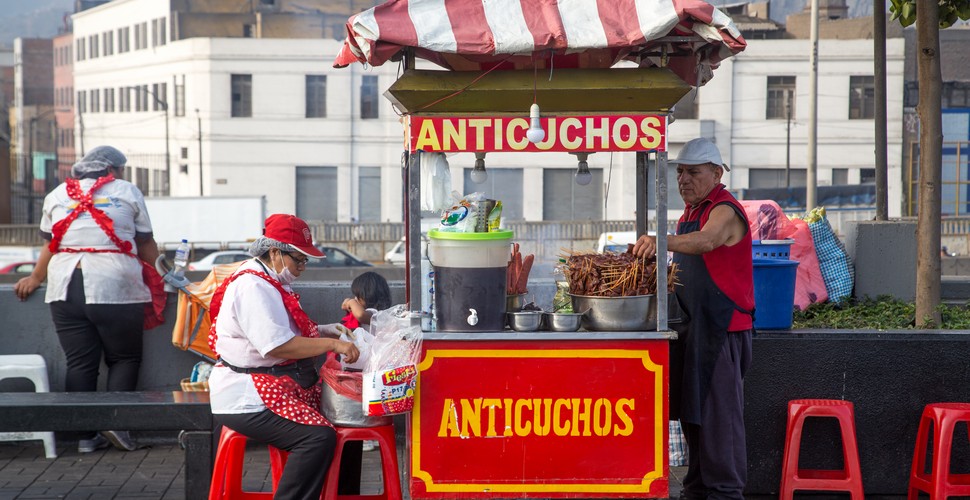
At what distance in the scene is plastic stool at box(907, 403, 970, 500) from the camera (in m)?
4.97

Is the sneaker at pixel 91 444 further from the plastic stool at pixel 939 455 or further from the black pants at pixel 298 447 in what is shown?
the plastic stool at pixel 939 455

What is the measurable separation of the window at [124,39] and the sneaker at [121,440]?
59808mm

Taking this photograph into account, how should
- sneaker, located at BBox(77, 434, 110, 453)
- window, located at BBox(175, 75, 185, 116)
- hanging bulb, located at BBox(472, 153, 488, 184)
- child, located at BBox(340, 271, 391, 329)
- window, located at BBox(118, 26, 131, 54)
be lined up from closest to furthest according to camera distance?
hanging bulb, located at BBox(472, 153, 488, 184) < child, located at BBox(340, 271, 391, 329) < sneaker, located at BBox(77, 434, 110, 453) < window, located at BBox(175, 75, 185, 116) < window, located at BBox(118, 26, 131, 54)

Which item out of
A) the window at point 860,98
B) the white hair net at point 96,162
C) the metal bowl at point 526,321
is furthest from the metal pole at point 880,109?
the window at point 860,98

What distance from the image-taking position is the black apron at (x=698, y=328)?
187 inches

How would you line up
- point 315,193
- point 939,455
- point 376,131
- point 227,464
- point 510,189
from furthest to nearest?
point 315,193 → point 376,131 → point 510,189 → point 939,455 → point 227,464

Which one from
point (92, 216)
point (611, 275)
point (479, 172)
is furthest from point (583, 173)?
point (92, 216)

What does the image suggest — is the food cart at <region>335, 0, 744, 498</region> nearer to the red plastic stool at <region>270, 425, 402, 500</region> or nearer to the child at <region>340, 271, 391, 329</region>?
the red plastic stool at <region>270, 425, 402, 500</region>

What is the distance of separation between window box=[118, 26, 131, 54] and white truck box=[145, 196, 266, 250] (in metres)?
27.7

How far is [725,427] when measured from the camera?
4.79 m

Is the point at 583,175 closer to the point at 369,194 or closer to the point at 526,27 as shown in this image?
the point at 526,27

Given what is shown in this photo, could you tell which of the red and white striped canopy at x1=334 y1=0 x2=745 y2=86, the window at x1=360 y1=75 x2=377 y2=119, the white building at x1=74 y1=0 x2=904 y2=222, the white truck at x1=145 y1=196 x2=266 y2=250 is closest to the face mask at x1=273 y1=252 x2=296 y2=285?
the red and white striped canopy at x1=334 y1=0 x2=745 y2=86

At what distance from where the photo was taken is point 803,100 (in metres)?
45.8

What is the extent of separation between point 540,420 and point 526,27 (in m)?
1.69
